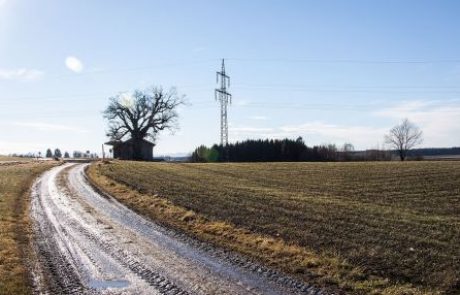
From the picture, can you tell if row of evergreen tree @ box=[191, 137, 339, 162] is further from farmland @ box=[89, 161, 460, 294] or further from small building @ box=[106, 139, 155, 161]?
farmland @ box=[89, 161, 460, 294]

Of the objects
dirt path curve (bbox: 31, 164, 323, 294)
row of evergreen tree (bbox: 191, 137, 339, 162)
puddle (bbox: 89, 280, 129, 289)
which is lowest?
puddle (bbox: 89, 280, 129, 289)

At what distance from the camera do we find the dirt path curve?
10.4 metres

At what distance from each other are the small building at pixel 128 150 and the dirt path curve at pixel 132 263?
8715 cm

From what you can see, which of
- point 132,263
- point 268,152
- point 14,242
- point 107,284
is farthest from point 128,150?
point 107,284

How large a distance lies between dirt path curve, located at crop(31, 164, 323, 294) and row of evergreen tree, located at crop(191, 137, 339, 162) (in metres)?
83.3

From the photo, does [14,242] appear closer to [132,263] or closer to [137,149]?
[132,263]

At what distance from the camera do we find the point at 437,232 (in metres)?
15.2

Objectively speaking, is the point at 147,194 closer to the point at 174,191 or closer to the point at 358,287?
the point at 174,191

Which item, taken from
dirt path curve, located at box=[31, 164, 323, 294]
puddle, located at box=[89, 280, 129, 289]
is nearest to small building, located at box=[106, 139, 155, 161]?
dirt path curve, located at box=[31, 164, 323, 294]

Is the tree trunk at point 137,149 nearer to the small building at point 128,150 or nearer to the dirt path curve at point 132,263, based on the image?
the small building at point 128,150

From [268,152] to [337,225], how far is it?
90884 mm

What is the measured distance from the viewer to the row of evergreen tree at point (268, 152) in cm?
10312

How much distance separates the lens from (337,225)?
16.5m

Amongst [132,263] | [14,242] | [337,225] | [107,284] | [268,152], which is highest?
[268,152]
